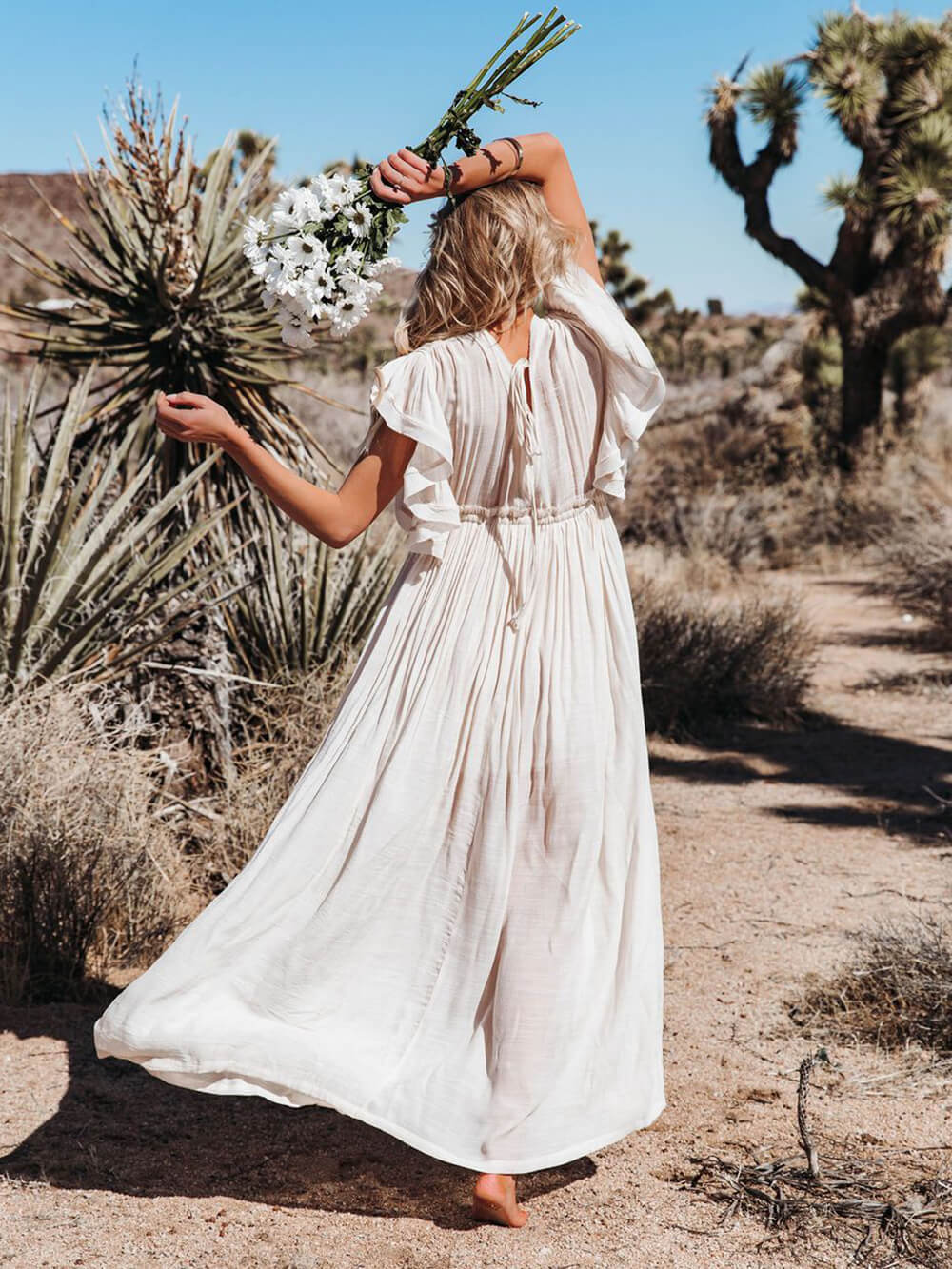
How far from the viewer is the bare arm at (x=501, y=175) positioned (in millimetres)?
2416

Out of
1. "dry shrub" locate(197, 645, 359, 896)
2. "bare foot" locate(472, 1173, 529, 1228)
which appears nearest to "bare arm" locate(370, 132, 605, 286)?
"bare foot" locate(472, 1173, 529, 1228)

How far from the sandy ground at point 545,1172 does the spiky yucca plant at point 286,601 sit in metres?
1.60

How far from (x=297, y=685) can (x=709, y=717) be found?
10.7ft

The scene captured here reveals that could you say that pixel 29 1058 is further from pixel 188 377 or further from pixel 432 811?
pixel 188 377

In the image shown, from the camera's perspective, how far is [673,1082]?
10.8 ft

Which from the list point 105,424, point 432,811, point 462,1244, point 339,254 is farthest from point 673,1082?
point 105,424

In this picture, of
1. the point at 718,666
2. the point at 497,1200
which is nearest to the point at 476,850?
the point at 497,1200

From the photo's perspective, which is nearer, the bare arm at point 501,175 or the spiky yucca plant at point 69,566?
the bare arm at point 501,175

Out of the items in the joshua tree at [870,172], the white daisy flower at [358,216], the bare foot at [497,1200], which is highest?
the joshua tree at [870,172]

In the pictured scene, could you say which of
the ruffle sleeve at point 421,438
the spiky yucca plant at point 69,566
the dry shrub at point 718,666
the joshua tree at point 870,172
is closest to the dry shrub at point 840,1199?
the ruffle sleeve at point 421,438

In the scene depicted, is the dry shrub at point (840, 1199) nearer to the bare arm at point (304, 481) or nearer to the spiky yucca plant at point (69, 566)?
the bare arm at point (304, 481)

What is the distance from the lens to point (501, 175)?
244cm

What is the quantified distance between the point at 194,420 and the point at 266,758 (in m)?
2.77

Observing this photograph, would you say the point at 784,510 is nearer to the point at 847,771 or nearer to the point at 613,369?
the point at 847,771
